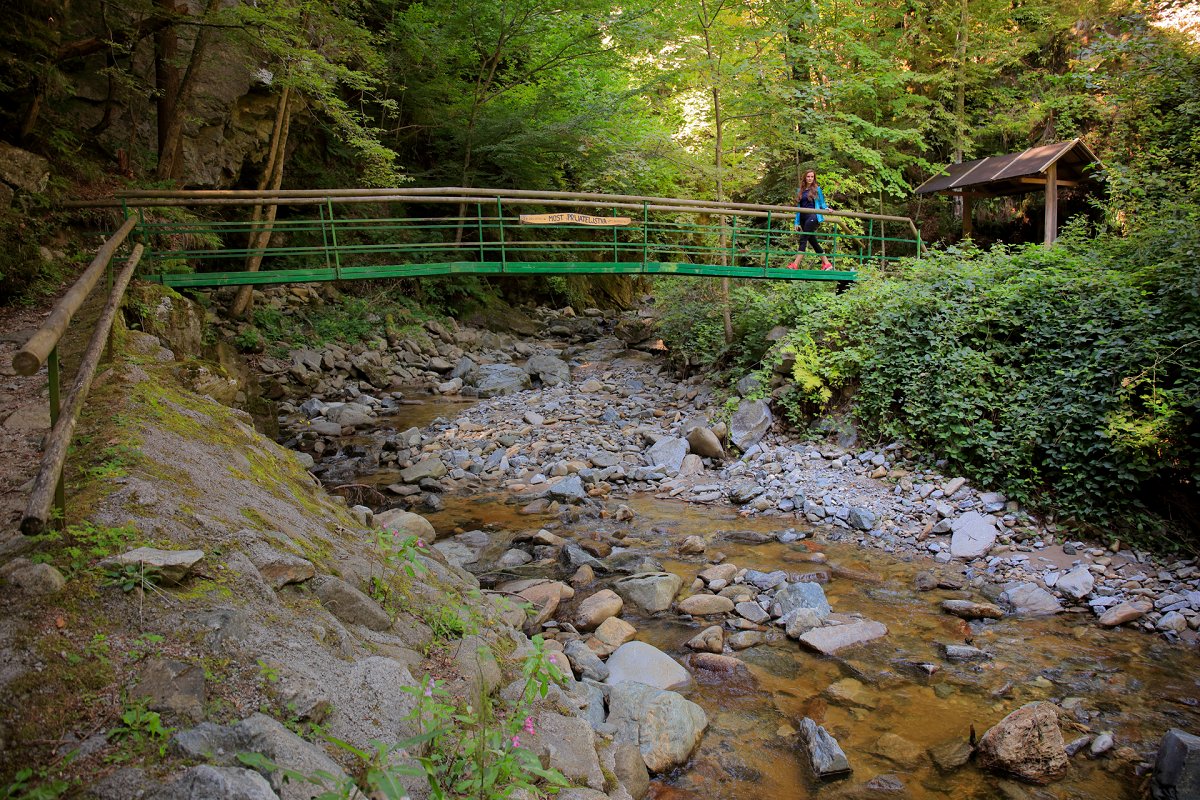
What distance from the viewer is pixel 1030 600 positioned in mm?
5730

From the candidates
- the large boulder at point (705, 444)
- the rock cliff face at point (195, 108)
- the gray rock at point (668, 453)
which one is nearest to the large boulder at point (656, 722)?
the gray rock at point (668, 453)

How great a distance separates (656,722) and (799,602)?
7.24 feet

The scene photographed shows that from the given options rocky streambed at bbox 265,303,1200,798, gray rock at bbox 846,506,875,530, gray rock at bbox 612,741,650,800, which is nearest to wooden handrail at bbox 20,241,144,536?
gray rock at bbox 612,741,650,800

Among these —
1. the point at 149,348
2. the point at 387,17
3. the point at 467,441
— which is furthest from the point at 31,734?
the point at 387,17

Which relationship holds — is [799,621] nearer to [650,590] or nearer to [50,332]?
[650,590]

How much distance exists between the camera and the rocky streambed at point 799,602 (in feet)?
12.7

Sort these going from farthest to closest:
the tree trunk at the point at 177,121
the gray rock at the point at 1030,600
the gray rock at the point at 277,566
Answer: the tree trunk at the point at 177,121, the gray rock at the point at 1030,600, the gray rock at the point at 277,566

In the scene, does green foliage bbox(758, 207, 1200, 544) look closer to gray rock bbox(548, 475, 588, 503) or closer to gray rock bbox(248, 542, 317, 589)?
gray rock bbox(548, 475, 588, 503)

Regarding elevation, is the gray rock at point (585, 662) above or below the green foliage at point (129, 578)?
below

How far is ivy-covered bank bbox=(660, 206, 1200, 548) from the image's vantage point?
6.17 meters

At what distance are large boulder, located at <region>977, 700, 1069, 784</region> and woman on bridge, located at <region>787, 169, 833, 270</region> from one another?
28.7ft

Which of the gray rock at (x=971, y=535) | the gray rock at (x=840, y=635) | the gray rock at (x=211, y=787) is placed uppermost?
the gray rock at (x=211, y=787)

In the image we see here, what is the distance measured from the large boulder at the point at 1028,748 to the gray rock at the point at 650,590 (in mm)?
2512

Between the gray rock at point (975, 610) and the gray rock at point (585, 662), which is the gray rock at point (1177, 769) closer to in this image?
the gray rock at point (975, 610)
